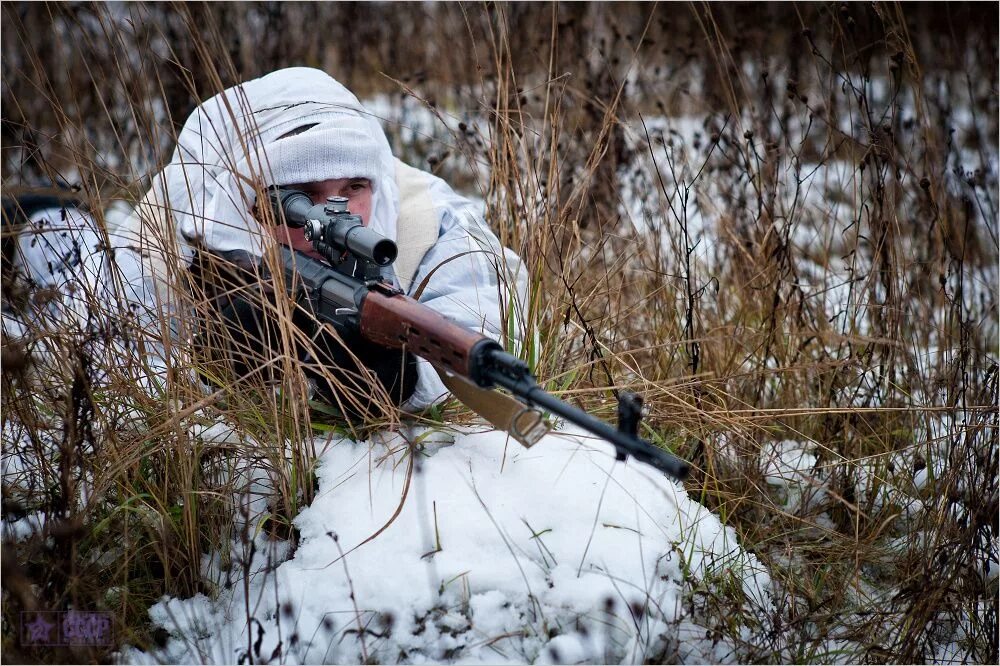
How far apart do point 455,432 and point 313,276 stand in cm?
53

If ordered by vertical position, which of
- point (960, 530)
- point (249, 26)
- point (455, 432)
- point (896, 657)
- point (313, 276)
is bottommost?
point (896, 657)

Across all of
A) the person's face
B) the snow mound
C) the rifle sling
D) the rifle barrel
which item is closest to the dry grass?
the snow mound

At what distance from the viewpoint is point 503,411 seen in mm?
1918

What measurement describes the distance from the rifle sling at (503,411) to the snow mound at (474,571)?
0.19 meters

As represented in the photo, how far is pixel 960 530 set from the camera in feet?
6.44

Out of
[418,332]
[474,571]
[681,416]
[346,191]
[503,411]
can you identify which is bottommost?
[474,571]

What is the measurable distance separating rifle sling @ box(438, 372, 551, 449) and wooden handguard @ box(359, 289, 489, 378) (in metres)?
0.09

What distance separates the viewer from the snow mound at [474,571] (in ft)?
5.83

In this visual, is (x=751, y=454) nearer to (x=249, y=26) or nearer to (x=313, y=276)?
(x=313, y=276)

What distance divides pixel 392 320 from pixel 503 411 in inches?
12.7

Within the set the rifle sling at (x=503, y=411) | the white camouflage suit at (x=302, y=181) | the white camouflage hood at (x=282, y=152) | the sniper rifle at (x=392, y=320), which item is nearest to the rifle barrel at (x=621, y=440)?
the sniper rifle at (x=392, y=320)

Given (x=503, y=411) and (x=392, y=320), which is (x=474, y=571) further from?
(x=392, y=320)

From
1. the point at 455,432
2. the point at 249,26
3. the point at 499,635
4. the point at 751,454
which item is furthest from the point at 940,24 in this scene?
the point at 499,635

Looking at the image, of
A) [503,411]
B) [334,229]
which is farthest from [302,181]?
[503,411]
